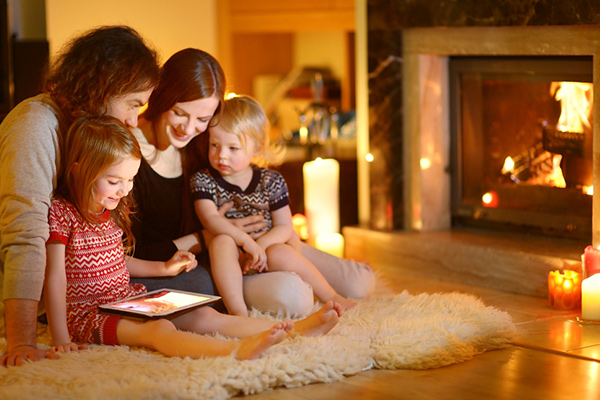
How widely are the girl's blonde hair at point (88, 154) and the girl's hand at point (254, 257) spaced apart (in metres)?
0.45

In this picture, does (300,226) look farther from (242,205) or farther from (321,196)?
(242,205)

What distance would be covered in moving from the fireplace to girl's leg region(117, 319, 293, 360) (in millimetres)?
1214

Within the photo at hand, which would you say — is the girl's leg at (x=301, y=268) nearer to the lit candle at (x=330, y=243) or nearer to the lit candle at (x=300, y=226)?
the lit candle at (x=330, y=243)

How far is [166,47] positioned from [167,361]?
2043mm

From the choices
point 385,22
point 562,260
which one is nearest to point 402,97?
point 385,22

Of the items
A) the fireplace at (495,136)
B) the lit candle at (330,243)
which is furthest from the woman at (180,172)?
the fireplace at (495,136)

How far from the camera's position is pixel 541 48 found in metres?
2.73

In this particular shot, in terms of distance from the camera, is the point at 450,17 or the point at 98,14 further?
the point at 98,14

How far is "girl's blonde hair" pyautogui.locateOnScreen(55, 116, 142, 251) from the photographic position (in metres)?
2.04

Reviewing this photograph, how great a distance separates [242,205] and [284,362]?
737 millimetres

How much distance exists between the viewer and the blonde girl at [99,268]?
2016mm

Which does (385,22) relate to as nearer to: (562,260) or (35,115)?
(562,260)

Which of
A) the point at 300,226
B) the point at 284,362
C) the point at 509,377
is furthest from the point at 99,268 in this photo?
the point at 300,226

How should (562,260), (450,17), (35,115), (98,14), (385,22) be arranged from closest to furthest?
(35,115) → (562,260) → (450,17) → (385,22) → (98,14)
